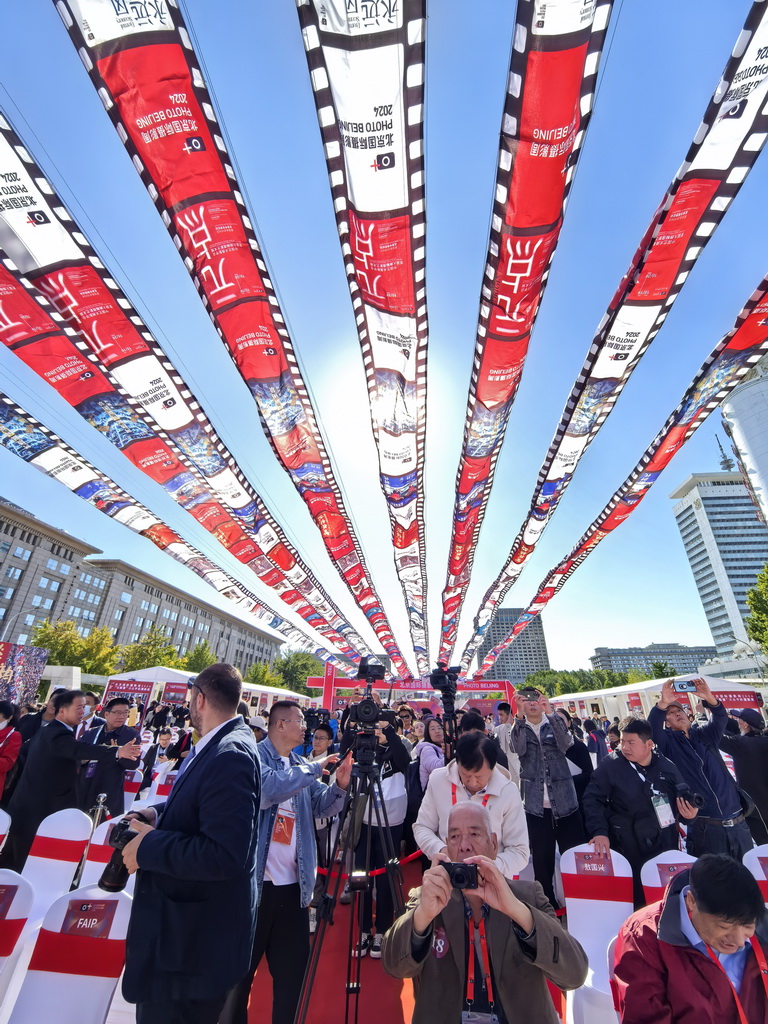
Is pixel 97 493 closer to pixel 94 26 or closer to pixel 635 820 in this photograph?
pixel 94 26

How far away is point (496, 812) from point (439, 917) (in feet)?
2.94

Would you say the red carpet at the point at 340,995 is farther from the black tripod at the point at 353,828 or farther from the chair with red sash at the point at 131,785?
the chair with red sash at the point at 131,785

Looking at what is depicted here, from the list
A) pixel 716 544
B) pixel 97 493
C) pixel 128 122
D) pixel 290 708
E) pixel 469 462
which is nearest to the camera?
pixel 290 708

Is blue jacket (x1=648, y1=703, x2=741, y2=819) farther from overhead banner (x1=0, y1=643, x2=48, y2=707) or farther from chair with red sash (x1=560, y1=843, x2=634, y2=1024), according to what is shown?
overhead banner (x1=0, y1=643, x2=48, y2=707)

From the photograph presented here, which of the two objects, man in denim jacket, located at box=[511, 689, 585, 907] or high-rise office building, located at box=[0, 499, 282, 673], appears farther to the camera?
high-rise office building, located at box=[0, 499, 282, 673]

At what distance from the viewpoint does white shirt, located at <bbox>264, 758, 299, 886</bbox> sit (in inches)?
102

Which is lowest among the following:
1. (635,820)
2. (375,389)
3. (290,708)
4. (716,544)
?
(635,820)

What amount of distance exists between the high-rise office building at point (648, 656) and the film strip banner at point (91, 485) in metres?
193

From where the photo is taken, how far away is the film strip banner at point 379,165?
9.78 feet

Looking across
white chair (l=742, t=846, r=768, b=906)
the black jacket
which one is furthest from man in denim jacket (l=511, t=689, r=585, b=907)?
white chair (l=742, t=846, r=768, b=906)

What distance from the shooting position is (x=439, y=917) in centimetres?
201

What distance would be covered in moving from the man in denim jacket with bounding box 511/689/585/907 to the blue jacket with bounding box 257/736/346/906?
7.91ft

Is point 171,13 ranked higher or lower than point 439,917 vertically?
higher

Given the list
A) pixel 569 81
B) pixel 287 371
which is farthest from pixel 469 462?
pixel 569 81
